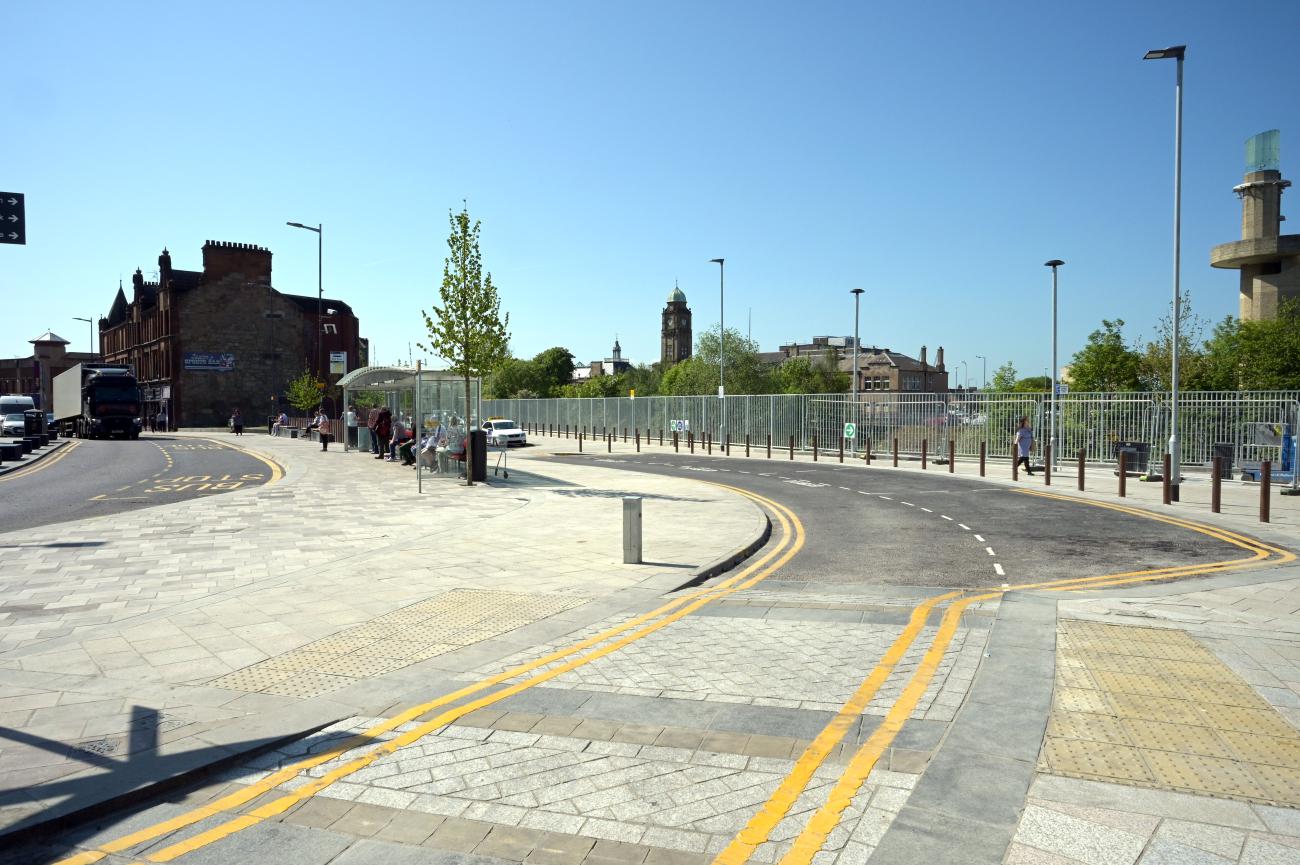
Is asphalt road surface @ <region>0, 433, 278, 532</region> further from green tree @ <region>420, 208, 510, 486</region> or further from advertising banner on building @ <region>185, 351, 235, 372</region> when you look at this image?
advertising banner on building @ <region>185, 351, 235, 372</region>

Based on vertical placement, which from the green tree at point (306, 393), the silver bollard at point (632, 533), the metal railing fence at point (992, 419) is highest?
the green tree at point (306, 393)

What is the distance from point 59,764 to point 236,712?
1.00 meters

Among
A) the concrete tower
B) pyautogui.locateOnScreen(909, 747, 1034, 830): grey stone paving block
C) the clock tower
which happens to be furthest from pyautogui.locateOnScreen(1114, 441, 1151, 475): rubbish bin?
the clock tower

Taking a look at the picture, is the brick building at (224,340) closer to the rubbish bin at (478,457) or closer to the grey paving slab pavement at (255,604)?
the rubbish bin at (478,457)

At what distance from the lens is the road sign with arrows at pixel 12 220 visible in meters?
12.6

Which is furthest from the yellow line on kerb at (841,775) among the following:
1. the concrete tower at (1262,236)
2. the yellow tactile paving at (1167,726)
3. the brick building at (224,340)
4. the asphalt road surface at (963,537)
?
the brick building at (224,340)

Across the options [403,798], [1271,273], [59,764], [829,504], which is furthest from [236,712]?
[1271,273]

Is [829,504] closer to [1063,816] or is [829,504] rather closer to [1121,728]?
[1121,728]

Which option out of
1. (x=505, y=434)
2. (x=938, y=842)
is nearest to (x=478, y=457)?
(x=938, y=842)

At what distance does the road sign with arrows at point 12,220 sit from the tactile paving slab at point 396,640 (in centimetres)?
959

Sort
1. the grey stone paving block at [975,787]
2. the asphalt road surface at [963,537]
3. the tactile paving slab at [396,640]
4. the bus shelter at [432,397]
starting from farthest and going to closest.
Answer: the bus shelter at [432,397], the asphalt road surface at [963,537], the tactile paving slab at [396,640], the grey stone paving block at [975,787]

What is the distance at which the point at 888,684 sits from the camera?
19.3 ft

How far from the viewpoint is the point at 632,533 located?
10.7 m

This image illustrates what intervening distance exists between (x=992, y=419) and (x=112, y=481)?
28526 mm
